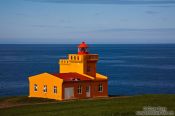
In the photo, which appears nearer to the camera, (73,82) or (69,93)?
(69,93)

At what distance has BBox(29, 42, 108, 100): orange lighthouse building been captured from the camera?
52.9m

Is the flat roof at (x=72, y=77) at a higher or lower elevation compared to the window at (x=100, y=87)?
higher

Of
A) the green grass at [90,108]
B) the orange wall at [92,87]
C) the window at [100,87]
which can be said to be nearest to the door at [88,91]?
the orange wall at [92,87]

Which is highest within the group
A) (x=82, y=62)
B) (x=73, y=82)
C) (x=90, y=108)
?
(x=82, y=62)

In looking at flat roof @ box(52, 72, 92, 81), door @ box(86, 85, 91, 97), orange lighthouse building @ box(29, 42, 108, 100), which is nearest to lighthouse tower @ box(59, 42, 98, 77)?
orange lighthouse building @ box(29, 42, 108, 100)

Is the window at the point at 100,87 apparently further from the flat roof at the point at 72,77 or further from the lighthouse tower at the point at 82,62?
the flat roof at the point at 72,77

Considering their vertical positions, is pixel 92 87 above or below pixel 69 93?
above

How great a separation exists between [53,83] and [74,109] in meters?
12.4

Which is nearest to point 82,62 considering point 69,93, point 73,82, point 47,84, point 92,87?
point 92,87

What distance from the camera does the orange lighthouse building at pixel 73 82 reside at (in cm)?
5291

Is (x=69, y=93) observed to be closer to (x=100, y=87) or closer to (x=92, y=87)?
(x=92, y=87)

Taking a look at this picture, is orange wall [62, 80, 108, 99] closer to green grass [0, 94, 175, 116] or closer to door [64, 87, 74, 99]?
door [64, 87, 74, 99]

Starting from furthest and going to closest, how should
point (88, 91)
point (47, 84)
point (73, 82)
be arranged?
1. point (88, 91)
2. point (47, 84)
3. point (73, 82)

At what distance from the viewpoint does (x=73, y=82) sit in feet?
→ 175
